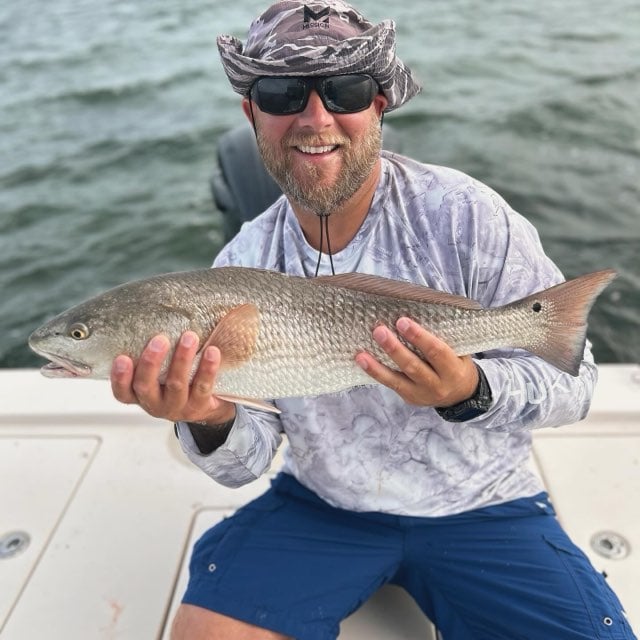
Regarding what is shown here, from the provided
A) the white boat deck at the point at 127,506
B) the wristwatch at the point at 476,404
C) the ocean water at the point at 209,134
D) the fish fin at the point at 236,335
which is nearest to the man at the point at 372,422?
the wristwatch at the point at 476,404

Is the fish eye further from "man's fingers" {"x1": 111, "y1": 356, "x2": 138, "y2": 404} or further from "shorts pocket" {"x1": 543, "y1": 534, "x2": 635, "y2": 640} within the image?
"shorts pocket" {"x1": 543, "y1": 534, "x2": 635, "y2": 640}

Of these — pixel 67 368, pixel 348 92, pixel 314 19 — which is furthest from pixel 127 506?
pixel 314 19

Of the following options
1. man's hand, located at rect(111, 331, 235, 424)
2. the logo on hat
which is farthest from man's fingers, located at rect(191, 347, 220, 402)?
the logo on hat

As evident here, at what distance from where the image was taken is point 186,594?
8.28 feet

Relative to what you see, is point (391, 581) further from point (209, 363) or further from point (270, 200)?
point (270, 200)

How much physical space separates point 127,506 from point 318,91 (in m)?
2.17

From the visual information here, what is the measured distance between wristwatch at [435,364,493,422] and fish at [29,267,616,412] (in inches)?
4.4

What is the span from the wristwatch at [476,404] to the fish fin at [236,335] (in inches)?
26.6

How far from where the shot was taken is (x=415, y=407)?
2486 mm

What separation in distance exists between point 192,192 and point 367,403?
23.9 ft

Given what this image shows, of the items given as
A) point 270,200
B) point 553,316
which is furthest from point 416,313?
point 270,200

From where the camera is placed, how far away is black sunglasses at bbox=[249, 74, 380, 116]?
7.39ft

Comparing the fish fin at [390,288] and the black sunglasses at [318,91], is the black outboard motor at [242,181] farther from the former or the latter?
the fish fin at [390,288]

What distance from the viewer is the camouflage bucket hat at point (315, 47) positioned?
222 cm
